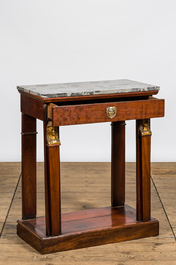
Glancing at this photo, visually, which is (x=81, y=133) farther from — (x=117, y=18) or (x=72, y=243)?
(x=72, y=243)

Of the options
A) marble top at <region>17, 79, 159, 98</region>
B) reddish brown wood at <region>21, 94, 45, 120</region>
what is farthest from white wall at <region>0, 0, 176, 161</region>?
reddish brown wood at <region>21, 94, 45, 120</region>

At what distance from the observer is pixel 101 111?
10.7ft

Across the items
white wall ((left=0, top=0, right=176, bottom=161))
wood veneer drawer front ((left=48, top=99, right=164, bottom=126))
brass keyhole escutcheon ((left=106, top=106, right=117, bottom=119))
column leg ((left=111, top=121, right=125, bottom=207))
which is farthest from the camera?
white wall ((left=0, top=0, right=176, bottom=161))

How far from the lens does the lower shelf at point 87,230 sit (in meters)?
3.35

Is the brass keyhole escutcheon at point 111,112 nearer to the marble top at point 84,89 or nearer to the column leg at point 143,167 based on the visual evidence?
the marble top at point 84,89

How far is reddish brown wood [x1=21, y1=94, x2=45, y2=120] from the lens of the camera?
324 centimetres

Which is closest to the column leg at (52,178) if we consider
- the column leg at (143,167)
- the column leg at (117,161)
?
the column leg at (143,167)

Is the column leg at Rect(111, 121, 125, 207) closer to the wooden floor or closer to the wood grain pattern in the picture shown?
the wooden floor

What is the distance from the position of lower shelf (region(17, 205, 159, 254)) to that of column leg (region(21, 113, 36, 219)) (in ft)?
0.32

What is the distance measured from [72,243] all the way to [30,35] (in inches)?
108

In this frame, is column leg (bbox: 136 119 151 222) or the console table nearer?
the console table

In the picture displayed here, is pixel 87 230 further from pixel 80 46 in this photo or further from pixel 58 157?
pixel 80 46

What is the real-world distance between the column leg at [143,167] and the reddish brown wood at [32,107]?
0.64 metres

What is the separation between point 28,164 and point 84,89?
64cm
